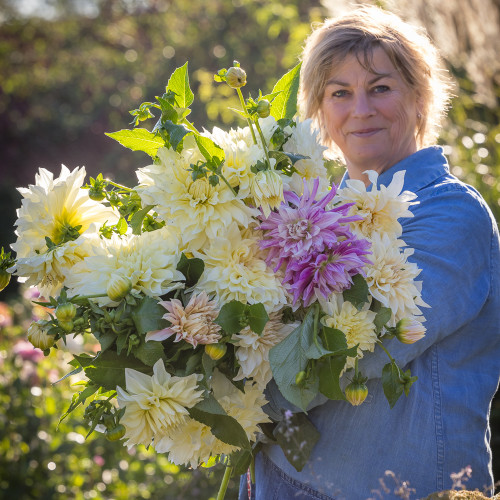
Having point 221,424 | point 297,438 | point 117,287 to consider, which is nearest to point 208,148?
point 117,287

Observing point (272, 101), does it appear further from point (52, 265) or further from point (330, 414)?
point (330, 414)

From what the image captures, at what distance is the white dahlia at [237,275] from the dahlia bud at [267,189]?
7 centimetres

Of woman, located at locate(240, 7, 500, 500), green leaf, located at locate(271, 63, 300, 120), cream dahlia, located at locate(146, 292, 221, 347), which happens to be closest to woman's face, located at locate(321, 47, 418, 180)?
woman, located at locate(240, 7, 500, 500)

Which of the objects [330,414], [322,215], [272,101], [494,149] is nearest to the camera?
[322,215]

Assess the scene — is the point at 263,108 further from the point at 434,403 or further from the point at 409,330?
the point at 434,403

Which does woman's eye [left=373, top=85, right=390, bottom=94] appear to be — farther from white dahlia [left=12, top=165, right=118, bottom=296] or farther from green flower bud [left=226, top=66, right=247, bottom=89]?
white dahlia [left=12, top=165, right=118, bottom=296]

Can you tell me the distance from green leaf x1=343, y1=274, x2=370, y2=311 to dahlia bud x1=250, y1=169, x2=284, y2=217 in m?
0.19

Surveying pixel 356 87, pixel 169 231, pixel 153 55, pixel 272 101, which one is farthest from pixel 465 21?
pixel 153 55

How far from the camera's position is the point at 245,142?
Result: 3.79 ft

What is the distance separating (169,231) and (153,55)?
7.63 m

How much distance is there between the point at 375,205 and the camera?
3.78 feet

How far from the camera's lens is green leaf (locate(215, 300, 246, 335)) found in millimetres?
1068

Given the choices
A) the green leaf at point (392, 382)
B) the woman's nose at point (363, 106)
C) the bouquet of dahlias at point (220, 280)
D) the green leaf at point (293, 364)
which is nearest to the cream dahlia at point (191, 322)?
the bouquet of dahlias at point (220, 280)

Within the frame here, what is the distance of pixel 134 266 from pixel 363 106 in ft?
3.07
